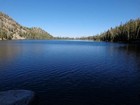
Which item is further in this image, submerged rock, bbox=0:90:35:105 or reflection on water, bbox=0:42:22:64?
reflection on water, bbox=0:42:22:64

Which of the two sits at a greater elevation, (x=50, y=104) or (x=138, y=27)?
(x=138, y=27)

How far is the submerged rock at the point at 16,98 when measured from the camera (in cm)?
1700

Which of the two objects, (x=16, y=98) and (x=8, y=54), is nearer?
(x=16, y=98)

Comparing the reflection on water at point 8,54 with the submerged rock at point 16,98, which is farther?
the reflection on water at point 8,54

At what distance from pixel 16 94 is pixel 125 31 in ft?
567

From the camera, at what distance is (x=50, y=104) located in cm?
1983

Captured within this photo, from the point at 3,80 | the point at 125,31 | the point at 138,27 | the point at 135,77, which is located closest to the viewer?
the point at 3,80

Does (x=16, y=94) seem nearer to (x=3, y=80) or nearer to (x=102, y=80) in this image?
(x=3, y=80)

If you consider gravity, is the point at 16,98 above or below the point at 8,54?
above

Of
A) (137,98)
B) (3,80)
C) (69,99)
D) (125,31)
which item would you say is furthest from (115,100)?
(125,31)

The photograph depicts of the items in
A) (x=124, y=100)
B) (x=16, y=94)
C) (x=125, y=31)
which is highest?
(x=125, y=31)

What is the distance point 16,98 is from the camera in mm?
17703

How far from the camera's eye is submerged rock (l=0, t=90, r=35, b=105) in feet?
55.8

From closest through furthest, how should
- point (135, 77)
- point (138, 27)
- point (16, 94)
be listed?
point (16, 94) < point (135, 77) < point (138, 27)
